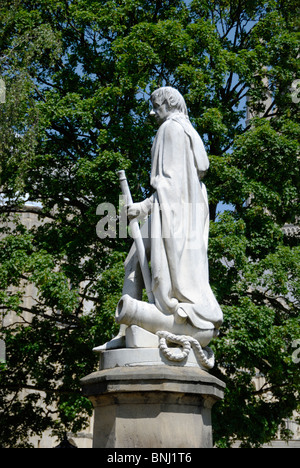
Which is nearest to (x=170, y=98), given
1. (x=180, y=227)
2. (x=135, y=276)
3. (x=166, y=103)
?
(x=166, y=103)

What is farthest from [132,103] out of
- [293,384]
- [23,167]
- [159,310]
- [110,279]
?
[159,310]

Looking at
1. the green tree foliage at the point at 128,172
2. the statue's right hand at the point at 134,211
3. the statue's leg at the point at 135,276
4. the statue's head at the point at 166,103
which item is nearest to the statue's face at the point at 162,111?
the statue's head at the point at 166,103

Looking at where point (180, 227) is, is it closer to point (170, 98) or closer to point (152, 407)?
point (170, 98)

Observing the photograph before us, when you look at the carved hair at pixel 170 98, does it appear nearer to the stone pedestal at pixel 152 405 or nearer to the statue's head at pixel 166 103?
the statue's head at pixel 166 103

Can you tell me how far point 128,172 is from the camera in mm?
14320

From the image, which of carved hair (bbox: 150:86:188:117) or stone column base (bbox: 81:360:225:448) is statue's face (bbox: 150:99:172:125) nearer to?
carved hair (bbox: 150:86:188:117)

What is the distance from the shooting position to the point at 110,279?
518 inches

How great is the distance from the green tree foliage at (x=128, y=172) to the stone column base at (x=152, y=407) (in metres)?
6.75

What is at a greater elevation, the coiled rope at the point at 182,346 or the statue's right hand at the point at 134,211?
the statue's right hand at the point at 134,211

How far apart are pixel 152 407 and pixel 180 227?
1776mm

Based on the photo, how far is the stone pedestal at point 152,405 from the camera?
214 inches

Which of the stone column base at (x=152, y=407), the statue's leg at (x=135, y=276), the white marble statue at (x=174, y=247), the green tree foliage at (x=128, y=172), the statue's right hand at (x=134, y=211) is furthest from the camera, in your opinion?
the green tree foliage at (x=128, y=172)

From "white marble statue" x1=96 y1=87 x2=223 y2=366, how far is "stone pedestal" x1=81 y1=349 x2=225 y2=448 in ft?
1.46

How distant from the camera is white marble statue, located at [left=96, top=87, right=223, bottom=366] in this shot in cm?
598
